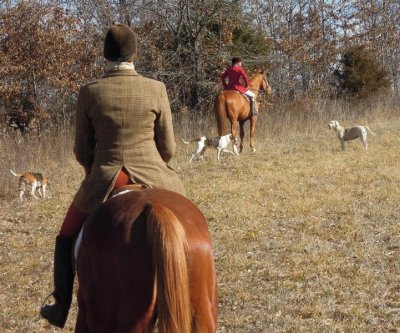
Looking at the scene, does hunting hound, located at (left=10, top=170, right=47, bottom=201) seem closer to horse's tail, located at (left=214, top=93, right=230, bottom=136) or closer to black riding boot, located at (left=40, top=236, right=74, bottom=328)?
horse's tail, located at (left=214, top=93, right=230, bottom=136)

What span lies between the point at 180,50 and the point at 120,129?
17709 mm

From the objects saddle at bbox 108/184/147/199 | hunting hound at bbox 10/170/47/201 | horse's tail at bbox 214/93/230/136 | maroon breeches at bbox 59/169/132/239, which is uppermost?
horse's tail at bbox 214/93/230/136

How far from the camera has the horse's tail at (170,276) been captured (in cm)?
270

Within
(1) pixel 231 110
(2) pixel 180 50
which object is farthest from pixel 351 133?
(2) pixel 180 50

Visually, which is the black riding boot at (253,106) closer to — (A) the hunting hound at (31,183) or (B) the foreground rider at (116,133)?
(A) the hunting hound at (31,183)

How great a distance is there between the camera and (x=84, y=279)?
10.1ft

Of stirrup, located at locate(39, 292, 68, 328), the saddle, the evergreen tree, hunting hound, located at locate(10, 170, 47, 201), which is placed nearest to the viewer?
the saddle

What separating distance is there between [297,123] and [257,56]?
186 inches

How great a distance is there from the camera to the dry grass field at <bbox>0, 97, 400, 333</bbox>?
5.36 meters

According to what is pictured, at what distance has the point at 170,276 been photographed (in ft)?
8.89

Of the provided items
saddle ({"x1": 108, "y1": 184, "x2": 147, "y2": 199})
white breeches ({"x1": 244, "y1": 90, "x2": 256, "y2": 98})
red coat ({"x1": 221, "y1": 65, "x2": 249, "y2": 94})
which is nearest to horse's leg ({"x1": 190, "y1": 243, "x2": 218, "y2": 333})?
saddle ({"x1": 108, "y1": 184, "x2": 147, "y2": 199})

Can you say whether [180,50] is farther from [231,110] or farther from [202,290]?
[202,290]

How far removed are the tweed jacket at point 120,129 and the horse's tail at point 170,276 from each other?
0.79 meters

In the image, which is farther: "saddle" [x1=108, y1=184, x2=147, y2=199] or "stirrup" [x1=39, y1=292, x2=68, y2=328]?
"stirrup" [x1=39, y1=292, x2=68, y2=328]
